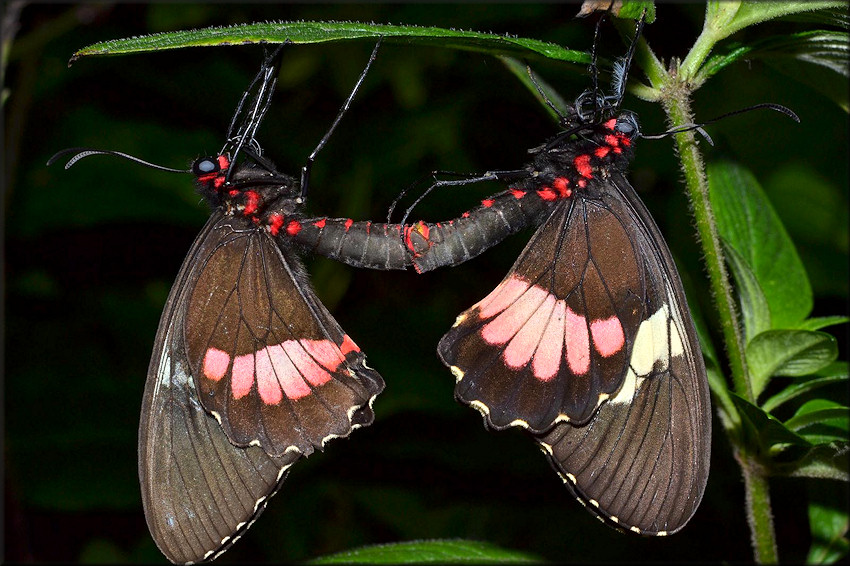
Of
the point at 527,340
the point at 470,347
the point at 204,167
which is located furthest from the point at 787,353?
the point at 204,167

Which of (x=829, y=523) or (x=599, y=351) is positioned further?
(x=829, y=523)

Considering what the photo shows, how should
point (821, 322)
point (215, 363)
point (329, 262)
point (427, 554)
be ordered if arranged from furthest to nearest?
point (329, 262), point (427, 554), point (821, 322), point (215, 363)

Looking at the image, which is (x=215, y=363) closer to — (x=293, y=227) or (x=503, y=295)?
(x=293, y=227)

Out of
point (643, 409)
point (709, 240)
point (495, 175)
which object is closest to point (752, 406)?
point (643, 409)

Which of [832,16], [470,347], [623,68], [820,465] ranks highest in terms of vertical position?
[832,16]

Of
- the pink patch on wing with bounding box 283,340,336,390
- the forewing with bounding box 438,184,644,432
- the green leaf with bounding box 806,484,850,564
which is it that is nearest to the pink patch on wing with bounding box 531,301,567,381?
the forewing with bounding box 438,184,644,432

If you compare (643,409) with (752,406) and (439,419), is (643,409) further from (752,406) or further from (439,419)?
(439,419)

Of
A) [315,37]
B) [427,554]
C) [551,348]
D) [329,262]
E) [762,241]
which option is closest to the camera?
[315,37]

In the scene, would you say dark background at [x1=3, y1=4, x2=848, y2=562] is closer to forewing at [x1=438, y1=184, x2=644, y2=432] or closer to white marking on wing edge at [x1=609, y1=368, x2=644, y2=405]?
forewing at [x1=438, y1=184, x2=644, y2=432]
